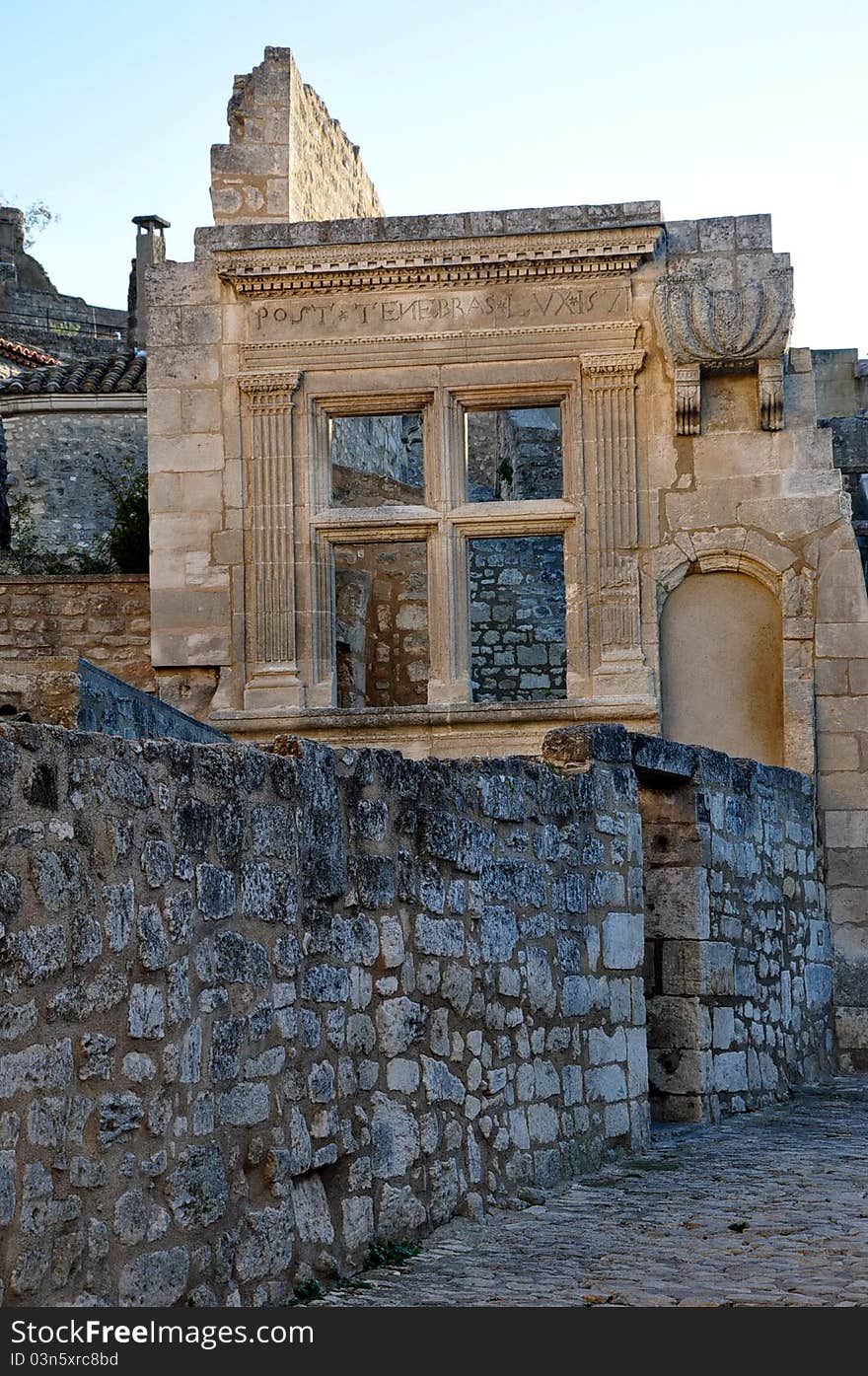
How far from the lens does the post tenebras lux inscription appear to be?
12.4 metres

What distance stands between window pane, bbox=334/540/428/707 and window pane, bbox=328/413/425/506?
512 millimetres

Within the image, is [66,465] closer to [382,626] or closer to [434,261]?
[382,626]

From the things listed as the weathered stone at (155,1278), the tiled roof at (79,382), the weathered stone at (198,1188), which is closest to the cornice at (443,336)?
the weathered stone at (198,1188)

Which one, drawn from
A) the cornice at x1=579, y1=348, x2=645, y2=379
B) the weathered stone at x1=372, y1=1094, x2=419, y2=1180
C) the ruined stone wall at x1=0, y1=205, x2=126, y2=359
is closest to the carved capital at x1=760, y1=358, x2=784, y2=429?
the cornice at x1=579, y1=348, x2=645, y2=379

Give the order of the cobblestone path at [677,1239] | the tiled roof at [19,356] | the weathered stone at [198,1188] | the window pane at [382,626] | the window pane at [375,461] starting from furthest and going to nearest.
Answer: the tiled roof at [19,356] → the window pane at [375,461] → the window pane at [382,626] → the cobblestone path at [677,1239] → the weathered stone at [198,1188]

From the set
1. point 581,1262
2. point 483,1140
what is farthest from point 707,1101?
point 581,1262

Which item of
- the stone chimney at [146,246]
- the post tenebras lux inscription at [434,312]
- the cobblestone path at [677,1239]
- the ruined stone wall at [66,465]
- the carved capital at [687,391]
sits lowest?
the cobblestone path at [677,1239]

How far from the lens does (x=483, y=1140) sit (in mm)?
6023

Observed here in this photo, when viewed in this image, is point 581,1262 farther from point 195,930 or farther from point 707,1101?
point 707,1101

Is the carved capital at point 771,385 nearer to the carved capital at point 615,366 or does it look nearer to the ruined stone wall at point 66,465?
the carved capital at point 615,366

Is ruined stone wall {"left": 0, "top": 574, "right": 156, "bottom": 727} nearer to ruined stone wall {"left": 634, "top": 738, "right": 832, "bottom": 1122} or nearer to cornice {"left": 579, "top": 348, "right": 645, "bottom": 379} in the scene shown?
cornice {"left": 579, "top": 348, "right": 645, "bottom": 379}

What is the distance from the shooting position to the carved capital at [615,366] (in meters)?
12.3

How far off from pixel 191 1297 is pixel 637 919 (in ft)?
11.8

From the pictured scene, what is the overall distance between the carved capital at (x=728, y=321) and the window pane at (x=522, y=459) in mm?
7003
